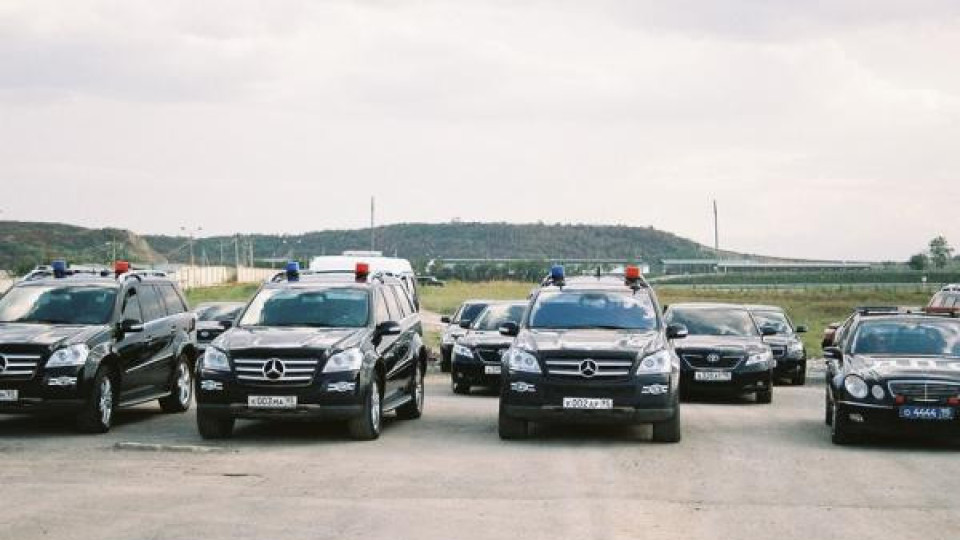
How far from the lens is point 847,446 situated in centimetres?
1617

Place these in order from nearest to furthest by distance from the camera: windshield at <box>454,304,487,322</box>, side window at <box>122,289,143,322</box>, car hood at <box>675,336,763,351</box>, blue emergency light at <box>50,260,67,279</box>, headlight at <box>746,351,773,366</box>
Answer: side window at <box>122,289,143,322</box> < blue emergency light at <box>50,260,67,279</box> < headlight at <box>746,351,773,366</box> < car hood at <box>675,336,763,351</box> < windshield at <box>454,304,487,322</box>

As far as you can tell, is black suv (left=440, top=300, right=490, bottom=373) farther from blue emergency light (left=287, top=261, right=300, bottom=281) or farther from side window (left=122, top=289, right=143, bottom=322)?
blue emergency light (left=287, top=261, right=300, bottom=281)

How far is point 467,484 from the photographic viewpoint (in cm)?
1251

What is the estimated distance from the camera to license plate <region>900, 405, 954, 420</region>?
50.6 feet

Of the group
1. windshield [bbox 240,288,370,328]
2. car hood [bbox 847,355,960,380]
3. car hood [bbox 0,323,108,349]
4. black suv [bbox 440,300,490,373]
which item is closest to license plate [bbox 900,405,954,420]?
car hood [bbox 847,355,960,380]

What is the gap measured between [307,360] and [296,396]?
414 mm

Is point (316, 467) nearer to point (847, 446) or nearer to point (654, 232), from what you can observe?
point (847, 446)

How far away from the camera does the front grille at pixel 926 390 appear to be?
1549 cm

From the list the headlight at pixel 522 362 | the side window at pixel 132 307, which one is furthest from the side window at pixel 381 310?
the side window at pixel 132 307

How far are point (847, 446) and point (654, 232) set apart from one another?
16514cm

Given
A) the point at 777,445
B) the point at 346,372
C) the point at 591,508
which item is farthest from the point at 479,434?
the point at 591,508

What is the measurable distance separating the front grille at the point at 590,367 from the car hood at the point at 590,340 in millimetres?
131

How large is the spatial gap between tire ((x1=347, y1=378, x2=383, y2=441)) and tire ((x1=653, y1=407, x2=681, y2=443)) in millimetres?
3122

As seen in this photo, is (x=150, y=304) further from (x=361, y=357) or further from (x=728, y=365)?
(x=728, y=365)
